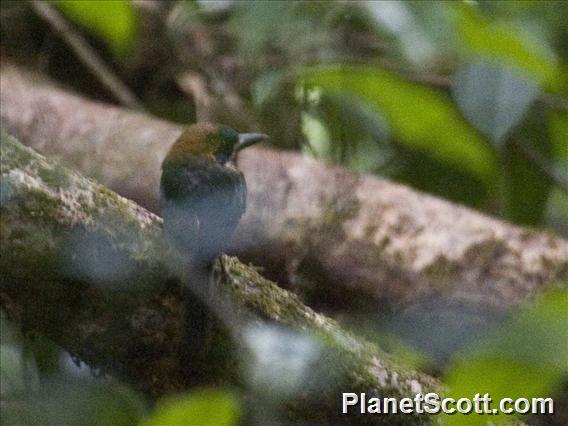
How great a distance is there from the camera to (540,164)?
211 centimetres

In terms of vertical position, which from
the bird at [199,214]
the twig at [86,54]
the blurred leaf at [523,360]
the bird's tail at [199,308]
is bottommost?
the blurred leaf at [523,360]

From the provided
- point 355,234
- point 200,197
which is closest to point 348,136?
point 355,234

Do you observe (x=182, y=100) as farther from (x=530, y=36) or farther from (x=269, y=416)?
(x=269, y=416)

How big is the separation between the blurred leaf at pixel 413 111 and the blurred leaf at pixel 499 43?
11.5 inches

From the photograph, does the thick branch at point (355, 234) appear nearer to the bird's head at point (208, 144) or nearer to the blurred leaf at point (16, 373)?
the bird's head at point (208, 144)

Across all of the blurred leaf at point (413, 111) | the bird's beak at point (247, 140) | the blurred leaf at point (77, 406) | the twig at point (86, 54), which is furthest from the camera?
the twig at point (86, 54)

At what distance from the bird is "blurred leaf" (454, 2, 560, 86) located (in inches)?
16.3

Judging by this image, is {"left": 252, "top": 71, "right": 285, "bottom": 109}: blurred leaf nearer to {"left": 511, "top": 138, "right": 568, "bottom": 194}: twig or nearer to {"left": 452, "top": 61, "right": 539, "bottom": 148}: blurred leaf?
{"left": 452, "top": 61, "right": 539, "bottom": 148}: blurred leaf

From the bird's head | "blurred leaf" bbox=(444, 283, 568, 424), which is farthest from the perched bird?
"blurred leaf" bbox=(444, 283, 568, 424)

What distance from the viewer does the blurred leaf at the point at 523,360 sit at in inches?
32.9

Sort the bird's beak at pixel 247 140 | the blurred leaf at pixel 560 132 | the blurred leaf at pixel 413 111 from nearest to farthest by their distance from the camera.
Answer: the bird's beak at pixel 247 140, the blurred leaf at pixel 413 111, the blurred leaf at pixel 560 132

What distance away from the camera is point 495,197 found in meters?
2.24

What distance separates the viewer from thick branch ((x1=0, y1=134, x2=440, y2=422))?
1.06 metres

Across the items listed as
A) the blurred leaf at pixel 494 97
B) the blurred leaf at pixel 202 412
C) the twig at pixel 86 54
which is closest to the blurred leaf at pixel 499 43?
the blurred leaf at pixel 494 97
